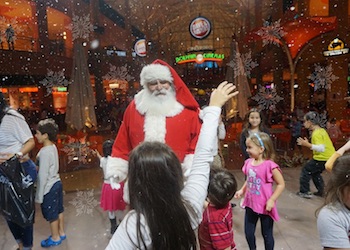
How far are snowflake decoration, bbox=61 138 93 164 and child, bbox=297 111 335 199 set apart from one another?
5107 millimetres

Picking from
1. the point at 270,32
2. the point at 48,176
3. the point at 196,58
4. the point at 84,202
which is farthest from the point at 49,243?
the point at 196,58

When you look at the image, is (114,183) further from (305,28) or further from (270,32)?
(305,28)

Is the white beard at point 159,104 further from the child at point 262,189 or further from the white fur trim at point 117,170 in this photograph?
the child at point 262,189

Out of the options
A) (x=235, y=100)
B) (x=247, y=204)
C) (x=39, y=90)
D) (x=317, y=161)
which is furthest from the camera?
(x=39, y=90)

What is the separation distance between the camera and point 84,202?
4.67 meters

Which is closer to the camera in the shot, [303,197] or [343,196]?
Answer: [343,196]

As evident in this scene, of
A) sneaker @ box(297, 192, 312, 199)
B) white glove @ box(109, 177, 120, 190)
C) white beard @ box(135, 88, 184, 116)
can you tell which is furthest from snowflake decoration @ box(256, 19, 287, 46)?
white glove @ box(109, 177, 120, 190)

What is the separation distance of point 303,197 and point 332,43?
759 cm

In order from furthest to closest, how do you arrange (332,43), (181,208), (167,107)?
(332,43) → (167,107) → (181,208)

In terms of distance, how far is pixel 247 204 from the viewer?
2676 millimetres

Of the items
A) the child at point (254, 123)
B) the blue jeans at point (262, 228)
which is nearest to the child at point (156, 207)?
the blue jeans at point (262, 228)

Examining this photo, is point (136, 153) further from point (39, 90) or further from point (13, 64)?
point (39, 90)

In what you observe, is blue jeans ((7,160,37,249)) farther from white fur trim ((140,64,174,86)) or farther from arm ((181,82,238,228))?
arm ((181,82,238,228))

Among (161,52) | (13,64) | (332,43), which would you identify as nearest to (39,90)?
(13,64)
